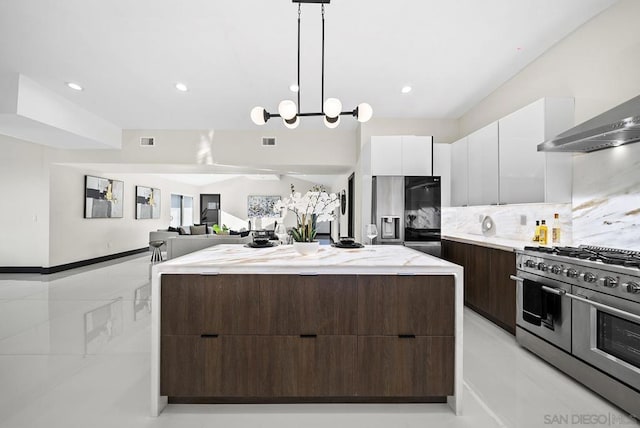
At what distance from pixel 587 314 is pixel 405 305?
129cm

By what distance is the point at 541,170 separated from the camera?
2861 mm

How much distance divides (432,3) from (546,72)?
1.60 meters

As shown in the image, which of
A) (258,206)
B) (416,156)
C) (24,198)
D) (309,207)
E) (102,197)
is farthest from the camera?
(258,206)

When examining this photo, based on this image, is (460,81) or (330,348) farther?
(460,81)

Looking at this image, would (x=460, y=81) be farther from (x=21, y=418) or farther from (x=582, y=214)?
(x=21, y=418)

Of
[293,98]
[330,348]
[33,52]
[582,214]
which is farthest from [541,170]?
[33,52]

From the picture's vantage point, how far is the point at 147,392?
211 centimetres

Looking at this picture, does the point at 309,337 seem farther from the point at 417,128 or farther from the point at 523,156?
the point at 417,128

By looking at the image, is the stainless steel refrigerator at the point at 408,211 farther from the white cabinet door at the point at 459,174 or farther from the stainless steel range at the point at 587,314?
the stainless steel range at the point at 587,314

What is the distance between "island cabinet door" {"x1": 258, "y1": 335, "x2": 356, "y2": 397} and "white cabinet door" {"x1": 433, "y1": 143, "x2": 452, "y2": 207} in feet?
11.3

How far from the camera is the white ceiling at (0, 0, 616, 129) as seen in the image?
99.7 inches

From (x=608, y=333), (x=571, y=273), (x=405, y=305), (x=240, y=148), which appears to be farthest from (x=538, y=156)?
(x=240, y=148)

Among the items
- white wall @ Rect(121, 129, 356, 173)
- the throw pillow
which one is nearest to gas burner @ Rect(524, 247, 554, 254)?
white wall @ Rect(121, 129, 356, 173)

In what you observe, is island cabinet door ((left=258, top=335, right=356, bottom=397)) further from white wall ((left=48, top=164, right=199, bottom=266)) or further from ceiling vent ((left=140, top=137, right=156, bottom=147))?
white wall ((left=48, top=164, right=199, bottom=266))
